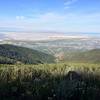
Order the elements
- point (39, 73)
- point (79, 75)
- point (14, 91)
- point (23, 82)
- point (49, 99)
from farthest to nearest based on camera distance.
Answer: point (39, 73) → point (79, 75) → point (23, 82) → point (14, 91) → point (49, 99)

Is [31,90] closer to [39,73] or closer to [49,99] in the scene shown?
[49,99]

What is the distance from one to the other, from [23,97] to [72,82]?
4.25 feet

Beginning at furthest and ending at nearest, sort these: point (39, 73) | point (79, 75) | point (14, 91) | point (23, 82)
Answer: point (39, 73)
point (79, 75)
point (23, 82)
point (14, 91)

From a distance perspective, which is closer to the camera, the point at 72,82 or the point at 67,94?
the point at 67,94

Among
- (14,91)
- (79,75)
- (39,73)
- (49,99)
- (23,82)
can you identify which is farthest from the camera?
(39,73)

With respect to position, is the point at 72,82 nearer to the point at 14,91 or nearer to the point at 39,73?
the point at 14,91

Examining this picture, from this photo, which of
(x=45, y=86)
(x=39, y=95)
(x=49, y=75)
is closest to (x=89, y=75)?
(x=49, y=75)

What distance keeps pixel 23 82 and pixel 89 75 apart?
198cm

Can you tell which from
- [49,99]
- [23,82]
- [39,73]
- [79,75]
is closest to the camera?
[49,99]

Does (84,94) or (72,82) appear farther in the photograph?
(72,82)

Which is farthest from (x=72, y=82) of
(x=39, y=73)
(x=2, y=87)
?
(x=39, y=73)

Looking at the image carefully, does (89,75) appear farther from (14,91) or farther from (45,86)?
(14,91)

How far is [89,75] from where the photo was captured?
7867 millimetres

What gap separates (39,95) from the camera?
5848 millimetres
